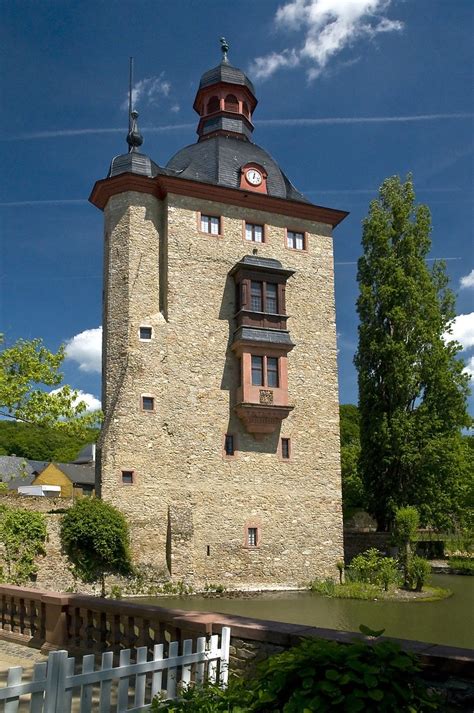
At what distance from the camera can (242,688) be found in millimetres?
4602

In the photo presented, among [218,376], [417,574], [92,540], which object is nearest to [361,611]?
[417,574]

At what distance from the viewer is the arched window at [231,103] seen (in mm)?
31538

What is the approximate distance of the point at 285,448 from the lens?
25047mm

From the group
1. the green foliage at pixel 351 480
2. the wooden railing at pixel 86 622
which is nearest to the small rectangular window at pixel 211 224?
the green foliage at pixel 351 480

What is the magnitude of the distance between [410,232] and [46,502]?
19.4 m

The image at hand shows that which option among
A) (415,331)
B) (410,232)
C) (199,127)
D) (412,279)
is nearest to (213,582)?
(415,331)

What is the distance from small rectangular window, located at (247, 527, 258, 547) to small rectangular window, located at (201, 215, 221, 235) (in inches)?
449

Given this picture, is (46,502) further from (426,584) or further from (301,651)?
(301,651)

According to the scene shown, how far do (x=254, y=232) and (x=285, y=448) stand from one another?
8728 mm

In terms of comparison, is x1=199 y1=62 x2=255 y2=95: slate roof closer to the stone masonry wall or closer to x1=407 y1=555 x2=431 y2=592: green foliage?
the stone masonry wall

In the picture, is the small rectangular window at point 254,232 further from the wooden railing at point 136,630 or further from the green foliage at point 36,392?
the wooden railing at point 136,630

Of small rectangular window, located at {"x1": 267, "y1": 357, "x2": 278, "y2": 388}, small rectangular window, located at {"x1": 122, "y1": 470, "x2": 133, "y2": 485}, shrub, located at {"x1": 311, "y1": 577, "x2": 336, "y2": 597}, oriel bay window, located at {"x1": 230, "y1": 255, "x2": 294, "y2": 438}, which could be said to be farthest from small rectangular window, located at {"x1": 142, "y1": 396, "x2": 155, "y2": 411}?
shrub, located at {"x1": 311, "y1": 577, "x2": 336, "y2": 597}

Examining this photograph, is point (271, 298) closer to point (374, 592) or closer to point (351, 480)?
point (374, 592)

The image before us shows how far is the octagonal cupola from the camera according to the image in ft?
101
